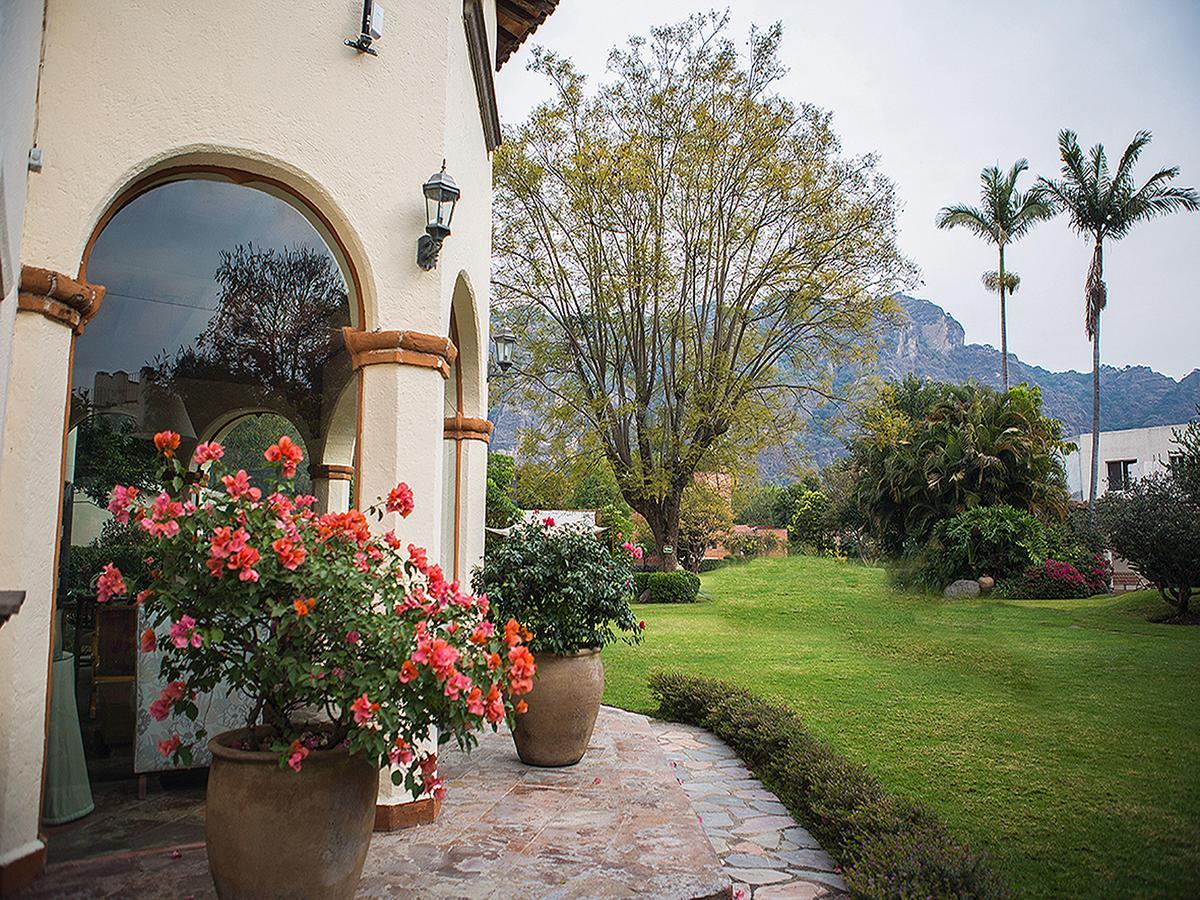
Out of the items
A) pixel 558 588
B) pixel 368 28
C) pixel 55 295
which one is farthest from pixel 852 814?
pixel 368 28

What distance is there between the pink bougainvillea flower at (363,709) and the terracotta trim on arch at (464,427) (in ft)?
13.3

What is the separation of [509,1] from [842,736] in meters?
7.32

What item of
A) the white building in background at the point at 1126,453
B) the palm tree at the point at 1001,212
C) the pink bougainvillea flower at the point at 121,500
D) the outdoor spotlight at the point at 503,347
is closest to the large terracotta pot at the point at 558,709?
the pink bougainvillea flower at the point at 121,500

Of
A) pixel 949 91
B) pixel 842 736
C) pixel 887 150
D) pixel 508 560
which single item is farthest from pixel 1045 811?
pixel 887 150

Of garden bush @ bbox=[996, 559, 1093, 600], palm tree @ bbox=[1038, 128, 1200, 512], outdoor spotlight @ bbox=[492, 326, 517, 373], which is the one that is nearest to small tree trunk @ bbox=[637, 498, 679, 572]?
garden bush @ bbox=[996, 559, 1093, 600]

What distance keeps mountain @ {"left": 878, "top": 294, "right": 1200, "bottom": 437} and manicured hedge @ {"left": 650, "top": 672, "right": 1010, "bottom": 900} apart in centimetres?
1588

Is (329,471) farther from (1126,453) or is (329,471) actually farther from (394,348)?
(1126,453)

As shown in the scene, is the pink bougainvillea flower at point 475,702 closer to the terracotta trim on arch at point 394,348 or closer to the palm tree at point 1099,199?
the terracotta trim on arch at point 394,348

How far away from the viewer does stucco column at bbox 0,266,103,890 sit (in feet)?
11.4

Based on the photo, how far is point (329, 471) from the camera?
568cm

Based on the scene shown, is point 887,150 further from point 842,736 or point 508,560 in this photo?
point 508,560

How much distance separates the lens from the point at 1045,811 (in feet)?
17.4

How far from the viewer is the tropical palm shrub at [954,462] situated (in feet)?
69.4

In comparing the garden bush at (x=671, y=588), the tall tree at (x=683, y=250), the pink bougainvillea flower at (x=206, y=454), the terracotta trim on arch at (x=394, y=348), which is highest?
the tall tree at (x=683, y=250)
